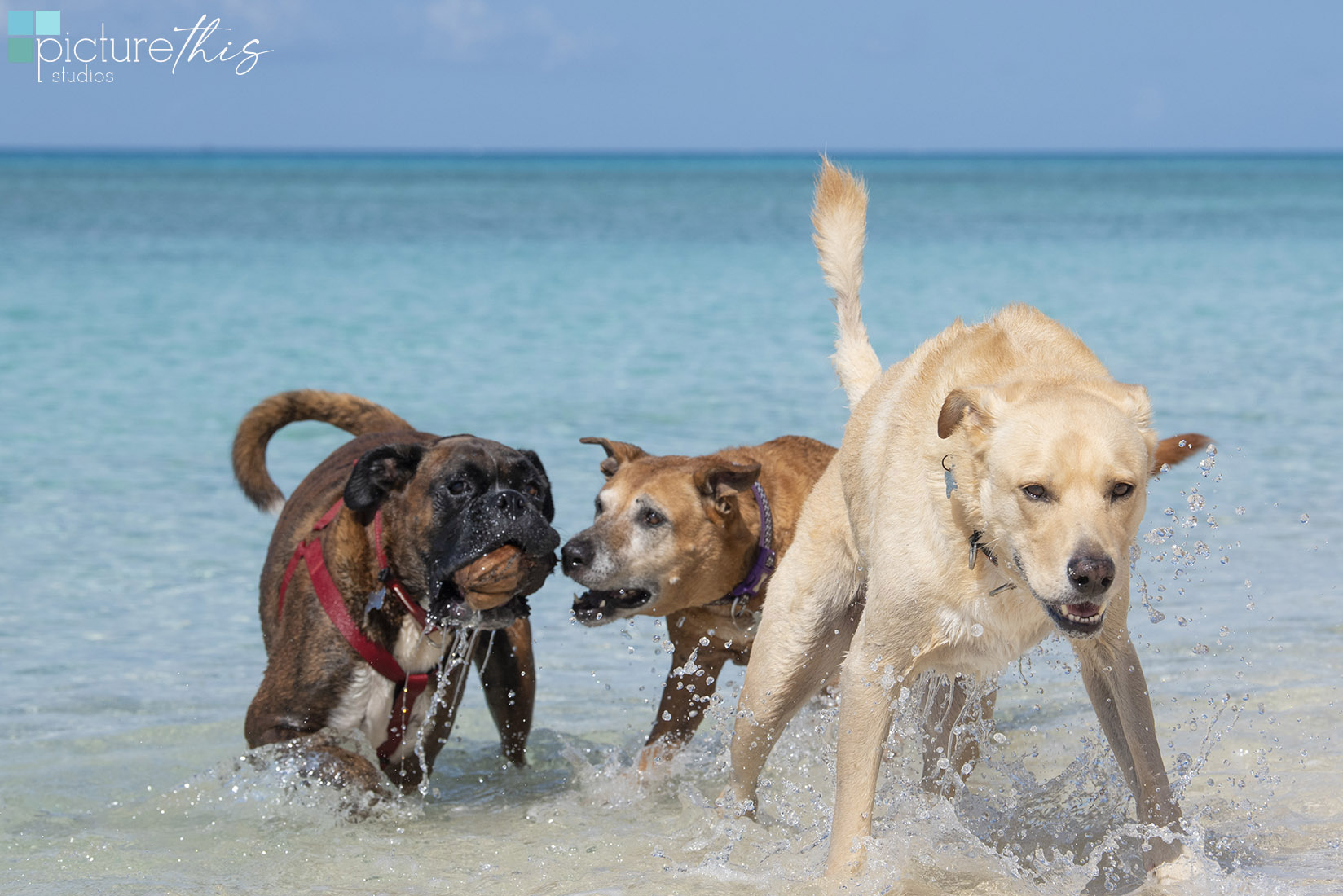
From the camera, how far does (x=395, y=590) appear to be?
17.1 ft

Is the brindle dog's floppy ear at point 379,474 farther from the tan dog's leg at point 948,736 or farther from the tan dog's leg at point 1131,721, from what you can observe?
the tan dog's leg at point 1131,721

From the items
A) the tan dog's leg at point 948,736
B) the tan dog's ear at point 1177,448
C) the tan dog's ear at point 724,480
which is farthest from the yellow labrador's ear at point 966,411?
the tan dog's ear at point 724,480

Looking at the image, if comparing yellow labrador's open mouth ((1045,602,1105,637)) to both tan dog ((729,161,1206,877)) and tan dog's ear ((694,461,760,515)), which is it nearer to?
tan dog ((729,161,1206,877))

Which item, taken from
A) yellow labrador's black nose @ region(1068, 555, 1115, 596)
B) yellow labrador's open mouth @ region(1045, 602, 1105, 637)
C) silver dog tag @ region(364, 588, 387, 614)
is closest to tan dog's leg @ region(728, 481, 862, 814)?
yellow labrador's open mouth @ region(1045, 602, 1105, 637)

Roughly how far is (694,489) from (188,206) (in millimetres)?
52486

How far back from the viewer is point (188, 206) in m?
54.0

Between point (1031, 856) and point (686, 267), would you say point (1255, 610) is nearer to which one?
point (1031, 856)

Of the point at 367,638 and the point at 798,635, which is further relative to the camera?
the point at 367,638

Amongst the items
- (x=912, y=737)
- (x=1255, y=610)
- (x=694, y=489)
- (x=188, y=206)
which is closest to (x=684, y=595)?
(x=694, y=489)

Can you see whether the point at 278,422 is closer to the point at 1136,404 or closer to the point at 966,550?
the point at 966,550

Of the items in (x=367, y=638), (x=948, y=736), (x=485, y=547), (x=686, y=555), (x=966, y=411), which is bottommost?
(x=948, y=736)

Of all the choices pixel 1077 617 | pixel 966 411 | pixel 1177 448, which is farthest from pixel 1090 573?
pixel 1177 448

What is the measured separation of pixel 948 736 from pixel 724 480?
129cm

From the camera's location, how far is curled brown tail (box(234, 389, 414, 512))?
620cm
